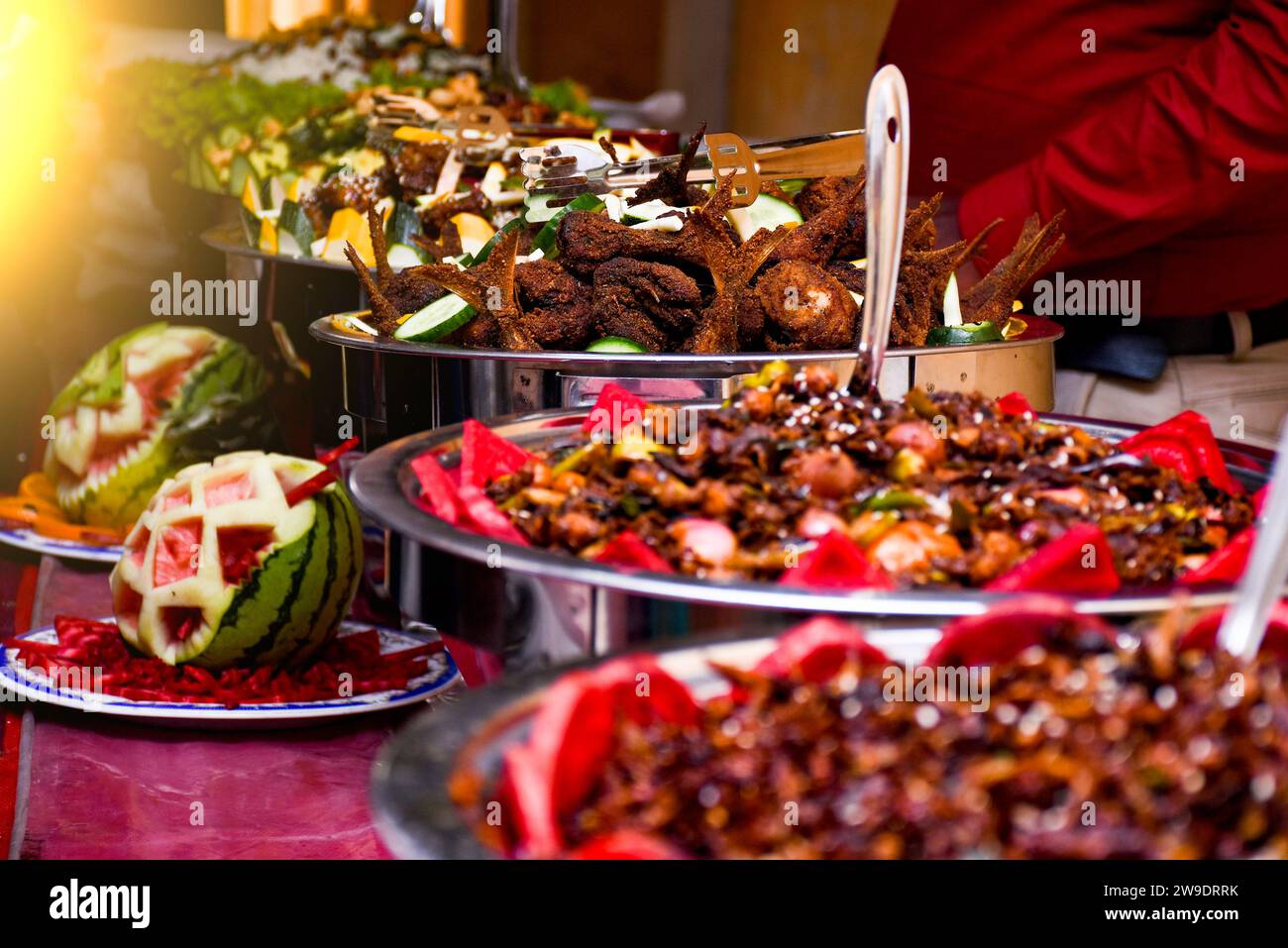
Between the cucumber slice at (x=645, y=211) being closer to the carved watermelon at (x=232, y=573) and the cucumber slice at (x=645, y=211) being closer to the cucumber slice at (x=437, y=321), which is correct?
the cucumber slice at (x=437, y=321)

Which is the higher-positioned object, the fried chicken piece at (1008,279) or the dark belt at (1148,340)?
the fried chicken piece at (1008,279)

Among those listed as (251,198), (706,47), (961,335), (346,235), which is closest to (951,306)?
(961,335)

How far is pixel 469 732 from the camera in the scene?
64 centimetres

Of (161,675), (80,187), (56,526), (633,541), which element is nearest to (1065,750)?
(633,541)

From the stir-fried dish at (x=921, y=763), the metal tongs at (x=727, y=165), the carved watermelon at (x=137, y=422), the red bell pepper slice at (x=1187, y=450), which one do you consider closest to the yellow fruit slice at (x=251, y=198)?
the carved watermelon at (x=137, y=422)

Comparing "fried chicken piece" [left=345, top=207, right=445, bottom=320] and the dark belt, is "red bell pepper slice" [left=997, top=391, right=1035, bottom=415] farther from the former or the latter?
the dark belt

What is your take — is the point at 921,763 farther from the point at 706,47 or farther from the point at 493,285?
the point at 706,47

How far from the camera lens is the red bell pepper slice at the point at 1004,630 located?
0.73 m

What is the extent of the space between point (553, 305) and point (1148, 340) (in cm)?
123

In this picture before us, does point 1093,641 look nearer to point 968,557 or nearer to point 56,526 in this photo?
point 968,557

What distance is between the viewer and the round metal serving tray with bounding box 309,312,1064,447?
1.44 m

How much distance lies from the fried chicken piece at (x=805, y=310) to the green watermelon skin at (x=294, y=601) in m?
0.56

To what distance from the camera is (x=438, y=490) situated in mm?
1092

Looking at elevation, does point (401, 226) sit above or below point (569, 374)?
above
